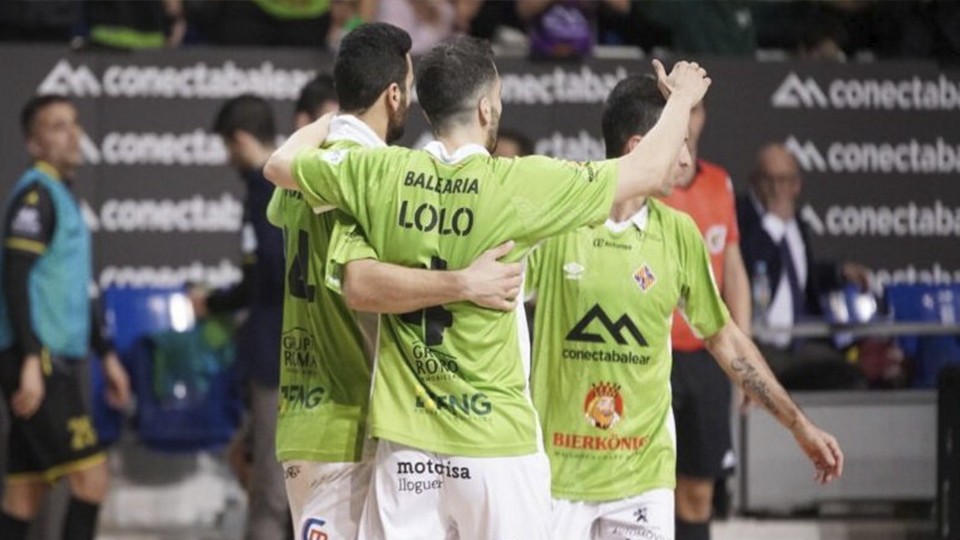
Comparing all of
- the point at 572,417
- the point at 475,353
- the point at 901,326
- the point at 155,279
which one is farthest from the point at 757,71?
the point at 475,353

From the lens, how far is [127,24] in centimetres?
1038

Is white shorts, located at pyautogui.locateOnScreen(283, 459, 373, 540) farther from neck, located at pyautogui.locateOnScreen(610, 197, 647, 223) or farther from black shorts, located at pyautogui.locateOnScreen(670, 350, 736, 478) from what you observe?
black shorts, located at pyautogui.locateOnScreen(670, 350, 736, 478)

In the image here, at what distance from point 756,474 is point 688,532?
1.82 metres

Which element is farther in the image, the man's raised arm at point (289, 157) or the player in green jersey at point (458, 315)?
the man's raised arm at point (289, 157)

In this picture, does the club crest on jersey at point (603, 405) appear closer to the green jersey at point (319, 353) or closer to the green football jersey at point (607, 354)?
the green football jersey at point (607, 354)

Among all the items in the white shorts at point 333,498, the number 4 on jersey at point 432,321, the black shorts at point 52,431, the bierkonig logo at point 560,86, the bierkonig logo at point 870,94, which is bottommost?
the white shorts at point 333,498

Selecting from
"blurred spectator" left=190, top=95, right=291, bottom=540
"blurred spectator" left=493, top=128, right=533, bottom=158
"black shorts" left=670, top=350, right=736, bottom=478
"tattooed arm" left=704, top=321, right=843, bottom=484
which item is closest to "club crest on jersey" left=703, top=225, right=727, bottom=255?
"black shorts" left=670, top=350, right=736, bottom=478

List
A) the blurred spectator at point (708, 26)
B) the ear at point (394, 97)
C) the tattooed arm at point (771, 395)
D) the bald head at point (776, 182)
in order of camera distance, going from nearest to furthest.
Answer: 1. the ear at point (394, 97)
2. the tattooed arm at point (771, 395)
3. the bald head at point (776, 182)
4. the blurred spectator at point (708, 26)

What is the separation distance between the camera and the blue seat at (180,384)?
967 centimetres

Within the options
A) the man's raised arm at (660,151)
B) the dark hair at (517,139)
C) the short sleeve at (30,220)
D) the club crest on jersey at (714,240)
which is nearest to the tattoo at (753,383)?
the man's raised arm at (660,151)

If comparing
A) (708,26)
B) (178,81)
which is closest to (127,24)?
(178,81)

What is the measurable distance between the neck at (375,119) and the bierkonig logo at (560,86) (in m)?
5.41

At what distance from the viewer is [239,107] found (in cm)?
855

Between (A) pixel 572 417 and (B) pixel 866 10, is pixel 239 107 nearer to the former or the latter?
(A) pixel 572 417
